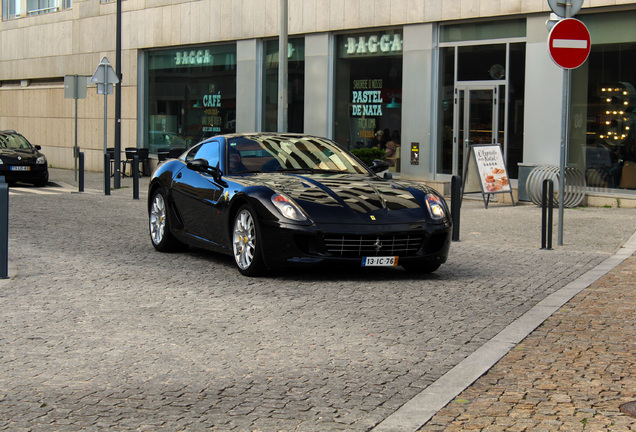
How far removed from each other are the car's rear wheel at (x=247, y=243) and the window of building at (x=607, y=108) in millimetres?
10654

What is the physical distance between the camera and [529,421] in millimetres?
4605

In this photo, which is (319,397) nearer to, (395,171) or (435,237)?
(435,237)

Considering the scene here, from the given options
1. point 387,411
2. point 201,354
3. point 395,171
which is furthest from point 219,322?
point 395,171

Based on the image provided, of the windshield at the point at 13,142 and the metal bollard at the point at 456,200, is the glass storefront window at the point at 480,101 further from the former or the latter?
the windshield at the point at 13,142

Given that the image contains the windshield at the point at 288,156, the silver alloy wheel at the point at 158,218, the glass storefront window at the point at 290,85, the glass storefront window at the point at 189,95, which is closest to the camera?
the windshield at the point at 288,156

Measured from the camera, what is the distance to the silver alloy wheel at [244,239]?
9.09m

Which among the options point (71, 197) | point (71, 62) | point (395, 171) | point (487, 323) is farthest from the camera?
point (71, 62)

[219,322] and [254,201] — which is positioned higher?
[254,201]

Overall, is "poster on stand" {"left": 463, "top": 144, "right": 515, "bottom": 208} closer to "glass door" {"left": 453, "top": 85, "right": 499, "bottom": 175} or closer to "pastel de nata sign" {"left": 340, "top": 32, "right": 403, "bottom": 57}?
"glass door" {"left": 453, "top": 85, "right": 499, "bottom": 175}

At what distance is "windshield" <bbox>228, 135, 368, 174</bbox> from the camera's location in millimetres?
10023

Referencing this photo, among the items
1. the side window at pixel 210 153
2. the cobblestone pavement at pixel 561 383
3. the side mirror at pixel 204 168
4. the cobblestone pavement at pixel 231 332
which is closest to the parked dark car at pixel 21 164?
the cobblestone pavement at pixel 231 332

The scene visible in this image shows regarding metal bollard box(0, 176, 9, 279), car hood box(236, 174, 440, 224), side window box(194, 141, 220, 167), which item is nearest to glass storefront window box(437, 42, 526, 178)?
side window box(194, 141, 220, 167)

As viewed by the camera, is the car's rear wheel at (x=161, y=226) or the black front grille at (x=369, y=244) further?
the car's rear wheel at (x=161, y=226)

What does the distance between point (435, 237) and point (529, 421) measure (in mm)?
4515
